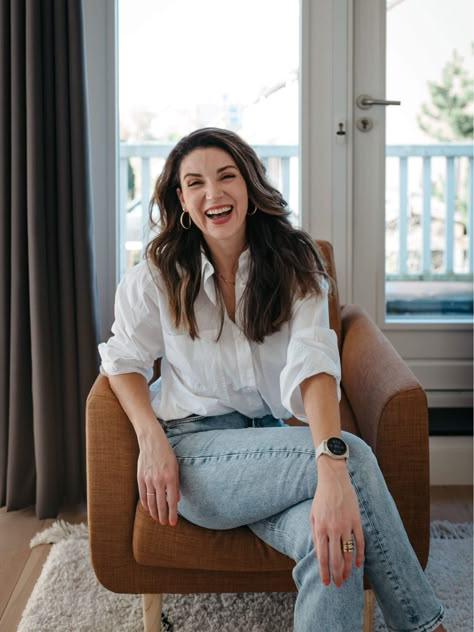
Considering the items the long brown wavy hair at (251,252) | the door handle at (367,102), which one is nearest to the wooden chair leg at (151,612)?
the long brown wavy hair at (251,252)

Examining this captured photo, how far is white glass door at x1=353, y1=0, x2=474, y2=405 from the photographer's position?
2.38 m

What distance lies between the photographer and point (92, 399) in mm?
1420

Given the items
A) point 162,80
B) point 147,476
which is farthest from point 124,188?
point 147,476

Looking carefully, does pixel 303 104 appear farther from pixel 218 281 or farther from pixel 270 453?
pixel 270 453

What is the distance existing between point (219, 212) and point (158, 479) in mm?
568

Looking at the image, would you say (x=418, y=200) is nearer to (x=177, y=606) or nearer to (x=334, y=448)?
(x=334, y=448)

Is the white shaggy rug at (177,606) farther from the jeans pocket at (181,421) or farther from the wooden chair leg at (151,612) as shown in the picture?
the jeans pocket at (181,421)

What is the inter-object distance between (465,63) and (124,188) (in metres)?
1.26

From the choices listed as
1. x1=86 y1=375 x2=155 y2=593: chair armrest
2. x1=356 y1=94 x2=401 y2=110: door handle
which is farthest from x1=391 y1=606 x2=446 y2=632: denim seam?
x1=356 y1=94 x2=401 y2=110: door handle

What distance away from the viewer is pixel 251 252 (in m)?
1.57

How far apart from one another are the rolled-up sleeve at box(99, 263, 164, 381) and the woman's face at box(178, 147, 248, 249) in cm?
18

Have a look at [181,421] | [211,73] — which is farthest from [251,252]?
[211,73]

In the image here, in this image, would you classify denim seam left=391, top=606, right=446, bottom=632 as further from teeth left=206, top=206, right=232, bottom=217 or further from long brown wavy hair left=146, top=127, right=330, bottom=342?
teeth left=206, top=206, right=232, bottom=217

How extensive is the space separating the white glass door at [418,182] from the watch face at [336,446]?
1273 mm
